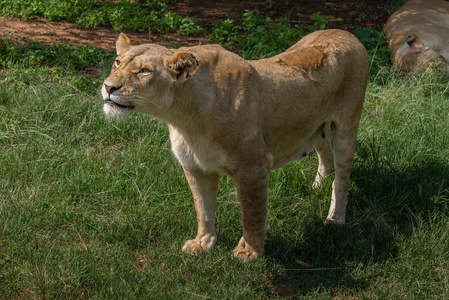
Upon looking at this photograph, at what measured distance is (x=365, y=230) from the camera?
4719mm

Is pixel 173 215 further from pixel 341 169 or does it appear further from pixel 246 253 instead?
pixel 341 169

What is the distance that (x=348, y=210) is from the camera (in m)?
4.98

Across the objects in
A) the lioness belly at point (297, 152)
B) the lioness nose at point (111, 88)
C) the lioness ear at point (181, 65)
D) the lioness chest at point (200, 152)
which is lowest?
the lioness belly at point (297, 152)

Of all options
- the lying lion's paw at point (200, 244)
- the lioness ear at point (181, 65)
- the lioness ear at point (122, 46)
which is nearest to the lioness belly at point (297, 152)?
the lying lion's paw at point (200, 244)

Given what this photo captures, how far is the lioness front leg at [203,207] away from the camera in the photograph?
13.8ft

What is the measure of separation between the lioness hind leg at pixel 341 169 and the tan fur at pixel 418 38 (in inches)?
116

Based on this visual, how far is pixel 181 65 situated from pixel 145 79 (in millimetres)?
233

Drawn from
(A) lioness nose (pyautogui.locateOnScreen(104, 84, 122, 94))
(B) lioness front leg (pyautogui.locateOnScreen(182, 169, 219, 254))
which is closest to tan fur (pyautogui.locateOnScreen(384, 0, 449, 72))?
(B) lioness front leg (pyautogui.locateOnScreen(182, 169, 219, 254))

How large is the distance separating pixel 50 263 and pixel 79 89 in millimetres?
2782

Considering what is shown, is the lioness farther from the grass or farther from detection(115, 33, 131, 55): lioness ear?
the grass

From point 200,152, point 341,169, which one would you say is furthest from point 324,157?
point 200,152

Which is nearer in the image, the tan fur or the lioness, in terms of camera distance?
the lioness

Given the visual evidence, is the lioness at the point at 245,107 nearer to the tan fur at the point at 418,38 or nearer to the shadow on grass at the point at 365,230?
the shadow on grass at the point at 365,230

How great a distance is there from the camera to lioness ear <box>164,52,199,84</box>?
338cm
